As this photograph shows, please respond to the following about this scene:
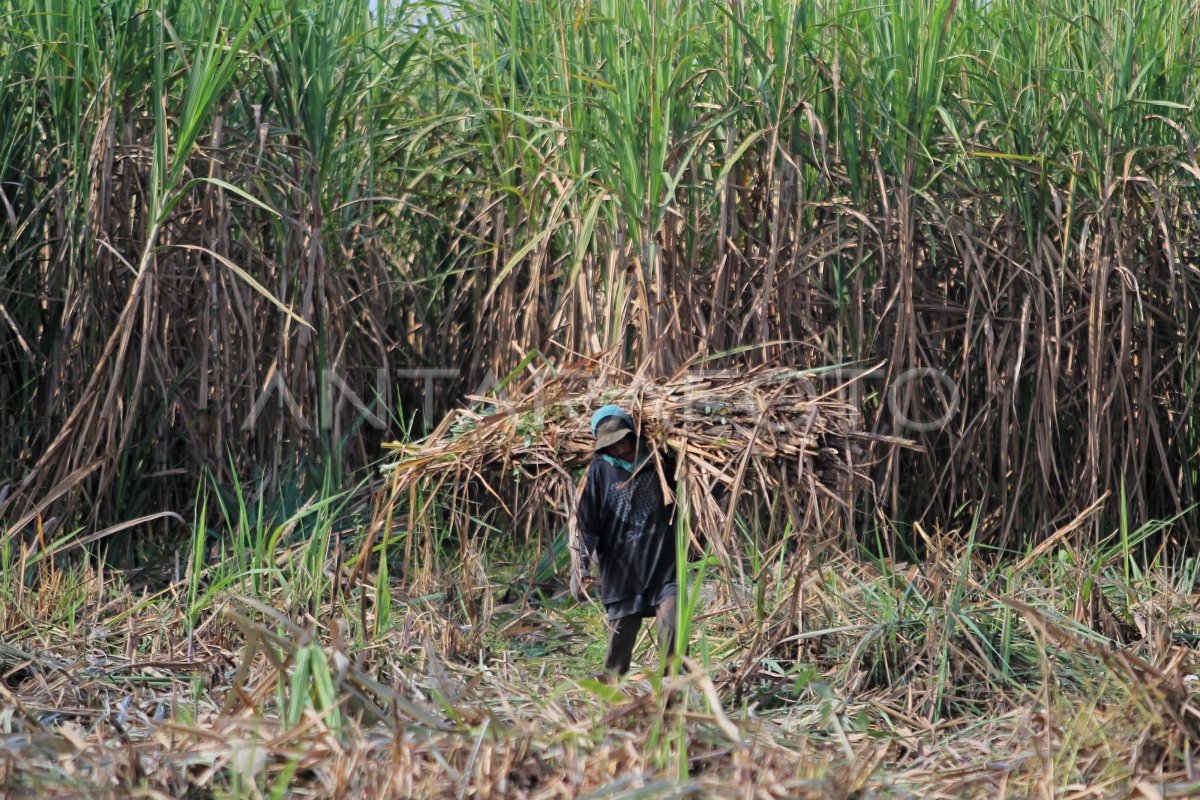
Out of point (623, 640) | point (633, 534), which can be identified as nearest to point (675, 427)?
point (633, 534)

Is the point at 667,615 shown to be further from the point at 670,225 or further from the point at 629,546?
the point at 670,225

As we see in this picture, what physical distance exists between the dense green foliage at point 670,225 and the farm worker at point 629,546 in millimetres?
751

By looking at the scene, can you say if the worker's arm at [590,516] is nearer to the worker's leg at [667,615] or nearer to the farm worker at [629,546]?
the farm worker at [629,546]

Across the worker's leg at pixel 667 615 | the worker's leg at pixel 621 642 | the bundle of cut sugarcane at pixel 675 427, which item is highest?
the bundle of cut sugarcane at pixel 675 427

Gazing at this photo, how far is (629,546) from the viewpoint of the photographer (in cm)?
329

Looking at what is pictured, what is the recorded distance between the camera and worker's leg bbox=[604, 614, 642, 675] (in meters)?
3.31

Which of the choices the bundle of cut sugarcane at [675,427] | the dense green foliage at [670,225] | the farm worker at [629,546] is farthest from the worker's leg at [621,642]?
the dense green foliage at [670,225]

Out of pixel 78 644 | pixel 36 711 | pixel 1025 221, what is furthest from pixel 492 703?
pixel 1025 221

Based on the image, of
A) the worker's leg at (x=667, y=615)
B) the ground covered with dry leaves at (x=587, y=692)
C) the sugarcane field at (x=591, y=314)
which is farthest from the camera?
the sugarcane field at (x=591, y=314)

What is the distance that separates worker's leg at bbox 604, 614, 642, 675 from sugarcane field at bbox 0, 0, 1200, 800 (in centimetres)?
1

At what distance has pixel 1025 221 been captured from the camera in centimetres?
423

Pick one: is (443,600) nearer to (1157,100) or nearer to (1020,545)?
(1020,545)

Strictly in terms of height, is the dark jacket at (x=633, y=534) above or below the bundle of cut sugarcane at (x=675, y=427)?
below

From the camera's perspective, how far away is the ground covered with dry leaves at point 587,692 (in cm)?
229
